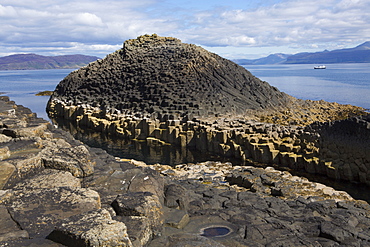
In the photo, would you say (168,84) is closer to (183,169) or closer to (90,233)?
(183,169)

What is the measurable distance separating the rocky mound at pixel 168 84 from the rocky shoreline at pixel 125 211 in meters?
18.5

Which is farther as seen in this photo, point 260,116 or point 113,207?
point 260,116

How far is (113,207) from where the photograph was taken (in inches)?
213

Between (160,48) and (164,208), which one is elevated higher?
(160,48)

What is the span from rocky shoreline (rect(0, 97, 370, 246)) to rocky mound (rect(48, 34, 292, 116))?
727 inches

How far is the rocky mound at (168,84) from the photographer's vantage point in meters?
29.9

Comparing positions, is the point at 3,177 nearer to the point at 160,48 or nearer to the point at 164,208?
the point at 164,208

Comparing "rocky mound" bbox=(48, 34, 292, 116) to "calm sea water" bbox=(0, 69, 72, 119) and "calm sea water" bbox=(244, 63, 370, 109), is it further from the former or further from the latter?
"calm sea water" bbox=(244, 63, 370, 109)

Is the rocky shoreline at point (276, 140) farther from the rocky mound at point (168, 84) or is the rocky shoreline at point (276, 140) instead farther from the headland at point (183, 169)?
the rocky mound at point (168, 84)

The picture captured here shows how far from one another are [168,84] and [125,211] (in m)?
28.4

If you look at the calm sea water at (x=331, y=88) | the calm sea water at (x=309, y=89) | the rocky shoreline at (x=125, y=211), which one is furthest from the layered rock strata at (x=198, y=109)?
the calm sea water at (x=331, y=88)

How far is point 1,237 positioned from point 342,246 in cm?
540

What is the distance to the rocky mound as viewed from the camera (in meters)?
29.9

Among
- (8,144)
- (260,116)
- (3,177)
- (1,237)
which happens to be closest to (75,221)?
(1,237)
